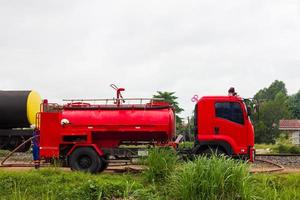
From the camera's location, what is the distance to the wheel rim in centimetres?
1545

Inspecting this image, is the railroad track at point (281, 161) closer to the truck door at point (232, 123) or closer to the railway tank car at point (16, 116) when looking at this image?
the truck door at point (232, 123)

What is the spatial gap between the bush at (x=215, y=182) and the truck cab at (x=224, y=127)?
6788 mm

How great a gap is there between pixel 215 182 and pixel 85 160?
26.4 ft

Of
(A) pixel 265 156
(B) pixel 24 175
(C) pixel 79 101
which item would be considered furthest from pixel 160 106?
(A) pixel 265 156

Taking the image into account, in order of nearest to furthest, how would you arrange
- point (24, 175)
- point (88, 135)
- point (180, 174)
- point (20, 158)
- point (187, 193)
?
point (187, 193) → point (180, 174) → point (24, 175) → point (88, 135) → point (20, 158)

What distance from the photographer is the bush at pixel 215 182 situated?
8.11m

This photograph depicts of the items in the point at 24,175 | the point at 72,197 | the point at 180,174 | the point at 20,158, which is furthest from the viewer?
the point at 20,158

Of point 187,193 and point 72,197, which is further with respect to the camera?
point 72,197

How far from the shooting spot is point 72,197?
32.6ft

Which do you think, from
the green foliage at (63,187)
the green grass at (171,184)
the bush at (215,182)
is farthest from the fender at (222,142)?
the bush at (215,182)

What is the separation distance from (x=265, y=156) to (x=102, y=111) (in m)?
11.0

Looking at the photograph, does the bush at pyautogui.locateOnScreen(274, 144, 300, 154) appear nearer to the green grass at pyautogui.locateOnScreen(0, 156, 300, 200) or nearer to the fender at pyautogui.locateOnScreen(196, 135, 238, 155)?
the fender at pyautogui.locateOnScreen(196, 135, 238, 155)

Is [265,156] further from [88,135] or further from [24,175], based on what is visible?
[24,175]

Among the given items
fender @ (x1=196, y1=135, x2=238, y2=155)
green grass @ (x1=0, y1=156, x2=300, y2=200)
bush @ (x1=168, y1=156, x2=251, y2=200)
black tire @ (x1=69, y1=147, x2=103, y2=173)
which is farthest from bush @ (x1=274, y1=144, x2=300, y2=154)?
bush @ (x1=168, y1=156, x2=251, y2=200)
